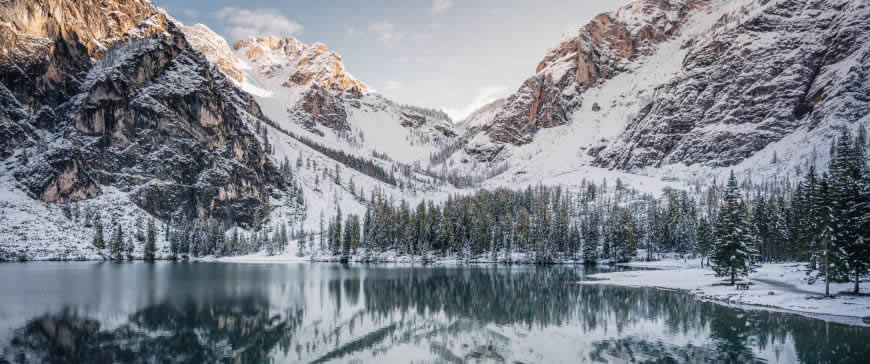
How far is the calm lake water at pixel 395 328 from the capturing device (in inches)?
898

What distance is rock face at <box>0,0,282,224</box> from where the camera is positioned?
136 m

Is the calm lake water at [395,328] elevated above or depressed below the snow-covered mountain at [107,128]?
below

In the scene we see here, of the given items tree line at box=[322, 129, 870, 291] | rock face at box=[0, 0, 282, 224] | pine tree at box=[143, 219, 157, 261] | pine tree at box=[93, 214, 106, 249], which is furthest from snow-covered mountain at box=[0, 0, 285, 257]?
tree line at box=[322, 129, 870, 291]

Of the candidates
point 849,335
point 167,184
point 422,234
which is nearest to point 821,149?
point 422,234

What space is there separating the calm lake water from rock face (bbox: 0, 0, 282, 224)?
109 m

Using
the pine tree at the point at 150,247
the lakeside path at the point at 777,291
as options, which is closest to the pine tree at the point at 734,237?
the lakeside path at the point at 777,291

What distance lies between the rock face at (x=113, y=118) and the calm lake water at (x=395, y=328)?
10935cm

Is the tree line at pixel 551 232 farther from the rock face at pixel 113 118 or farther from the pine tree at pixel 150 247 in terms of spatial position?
the rock face at pixel 113 118

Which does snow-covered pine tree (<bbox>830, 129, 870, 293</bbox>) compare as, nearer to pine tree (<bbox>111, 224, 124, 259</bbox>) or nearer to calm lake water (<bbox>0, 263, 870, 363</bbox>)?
calm lake water (<bbox>0, 263, 870, 363</bbox>)

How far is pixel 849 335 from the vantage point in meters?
27.0

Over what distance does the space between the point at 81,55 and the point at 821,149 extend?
290 metres

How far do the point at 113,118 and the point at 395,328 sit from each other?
164190 millimetres

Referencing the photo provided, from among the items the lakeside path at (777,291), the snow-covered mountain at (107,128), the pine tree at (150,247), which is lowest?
the pine tree at (150,247)

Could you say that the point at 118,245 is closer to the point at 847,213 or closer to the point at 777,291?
the point at 777,291
